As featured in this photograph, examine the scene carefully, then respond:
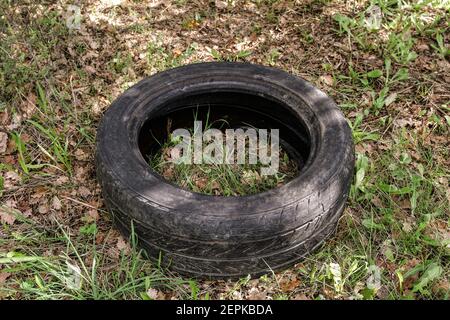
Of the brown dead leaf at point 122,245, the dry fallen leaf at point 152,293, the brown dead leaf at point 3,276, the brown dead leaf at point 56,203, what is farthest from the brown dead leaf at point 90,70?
the dry fallen leaf at point 152,293

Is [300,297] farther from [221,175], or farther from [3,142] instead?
[3,142]

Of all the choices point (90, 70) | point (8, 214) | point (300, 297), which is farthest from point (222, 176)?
point (90, 70)

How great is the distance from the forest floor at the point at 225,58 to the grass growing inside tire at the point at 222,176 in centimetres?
54

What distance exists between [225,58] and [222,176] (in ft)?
5.55

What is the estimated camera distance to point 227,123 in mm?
4207

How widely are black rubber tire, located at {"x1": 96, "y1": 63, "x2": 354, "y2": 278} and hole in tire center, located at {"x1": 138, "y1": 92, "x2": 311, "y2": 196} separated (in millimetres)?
230

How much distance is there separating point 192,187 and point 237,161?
17.9 inches

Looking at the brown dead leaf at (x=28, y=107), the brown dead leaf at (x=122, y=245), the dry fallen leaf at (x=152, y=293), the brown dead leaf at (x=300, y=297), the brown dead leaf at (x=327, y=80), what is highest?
the brown dead leaf at (x=28, y=107)

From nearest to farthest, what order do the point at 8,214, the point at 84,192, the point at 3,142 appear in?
the point at 8,214 < the point at 84,192 < the point at 3,142

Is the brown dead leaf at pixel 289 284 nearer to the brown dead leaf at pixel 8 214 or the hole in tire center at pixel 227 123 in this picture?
the hole in tire center at pixel 227 123

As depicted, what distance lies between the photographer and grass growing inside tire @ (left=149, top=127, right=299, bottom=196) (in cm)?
382

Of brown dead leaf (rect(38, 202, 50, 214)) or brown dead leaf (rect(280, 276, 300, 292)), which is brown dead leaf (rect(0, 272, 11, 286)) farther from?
brown dead leaf (rect(280, 276, 300, 292))

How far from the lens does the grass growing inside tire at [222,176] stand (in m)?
3.82

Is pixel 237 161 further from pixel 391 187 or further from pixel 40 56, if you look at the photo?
pixel 40 56
